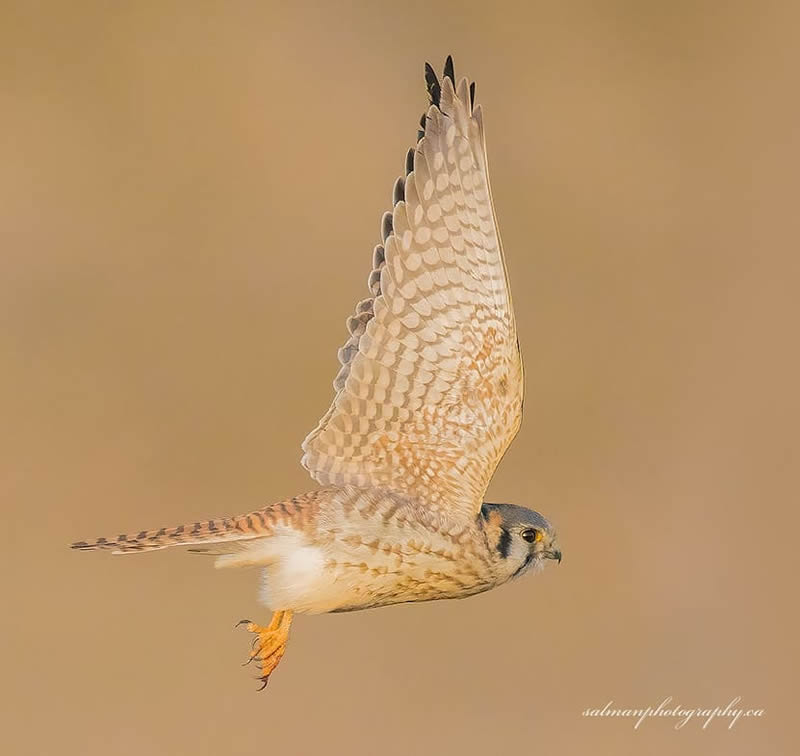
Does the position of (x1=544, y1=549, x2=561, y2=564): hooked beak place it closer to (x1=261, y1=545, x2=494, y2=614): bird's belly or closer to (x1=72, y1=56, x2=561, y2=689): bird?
(x1=72, y1=56, x2=561, y2=689): bird

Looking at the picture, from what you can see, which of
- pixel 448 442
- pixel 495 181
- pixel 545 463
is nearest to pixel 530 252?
pixel 495 181

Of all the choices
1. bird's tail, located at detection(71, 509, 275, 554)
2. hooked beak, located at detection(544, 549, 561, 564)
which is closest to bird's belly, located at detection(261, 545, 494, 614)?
bird's tail, located at detection(71, 509, 275, 554)

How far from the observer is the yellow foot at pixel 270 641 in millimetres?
5195

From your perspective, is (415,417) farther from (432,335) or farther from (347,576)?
(347,576)

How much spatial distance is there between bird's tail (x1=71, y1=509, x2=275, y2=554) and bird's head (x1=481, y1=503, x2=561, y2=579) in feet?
2.56

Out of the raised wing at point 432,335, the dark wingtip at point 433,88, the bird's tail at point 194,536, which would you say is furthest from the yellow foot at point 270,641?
the dark wingtip at point 433,88

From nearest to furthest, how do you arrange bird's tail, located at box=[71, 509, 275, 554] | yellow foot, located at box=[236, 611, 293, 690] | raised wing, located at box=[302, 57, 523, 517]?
bird's tail, located at box=[71, 509, 275, 554]
raised wing, located at box=[302, 57, 523, 517]
yellow foot, located at box=[236, 611, 293, 690]

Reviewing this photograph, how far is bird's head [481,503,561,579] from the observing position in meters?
5.26

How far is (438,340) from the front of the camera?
5.01 meters

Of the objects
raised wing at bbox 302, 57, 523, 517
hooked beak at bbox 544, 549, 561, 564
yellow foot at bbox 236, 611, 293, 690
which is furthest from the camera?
hooked beak at bbox 544, 549, 561, 564

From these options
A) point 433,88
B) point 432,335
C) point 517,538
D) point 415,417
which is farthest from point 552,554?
point 433,88

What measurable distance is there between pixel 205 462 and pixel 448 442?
7703 mm

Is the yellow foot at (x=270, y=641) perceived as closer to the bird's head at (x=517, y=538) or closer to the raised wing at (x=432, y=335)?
the raised wing at (x=432, y=335)

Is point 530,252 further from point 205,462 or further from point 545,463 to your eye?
point 205,462
